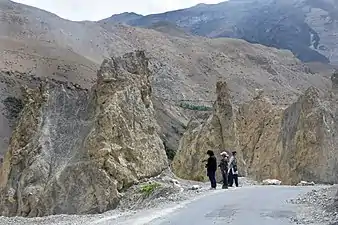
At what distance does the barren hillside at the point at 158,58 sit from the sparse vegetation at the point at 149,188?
82.2 m

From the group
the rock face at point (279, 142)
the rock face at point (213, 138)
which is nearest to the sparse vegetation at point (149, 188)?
the rock face at point (279, 142)

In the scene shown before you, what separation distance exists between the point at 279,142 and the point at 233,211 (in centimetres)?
2323

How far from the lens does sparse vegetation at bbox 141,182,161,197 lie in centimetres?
2250

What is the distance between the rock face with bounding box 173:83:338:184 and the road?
1269cm

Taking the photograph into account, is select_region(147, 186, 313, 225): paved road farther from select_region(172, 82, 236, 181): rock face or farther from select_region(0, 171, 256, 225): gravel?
select_region(172, 82, 236, 181): rock face

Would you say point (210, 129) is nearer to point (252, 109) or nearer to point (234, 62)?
point (252, 109)

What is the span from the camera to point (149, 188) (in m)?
22.8

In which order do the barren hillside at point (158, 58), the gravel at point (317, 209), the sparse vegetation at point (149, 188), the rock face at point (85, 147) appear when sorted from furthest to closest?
the barren hillside at point (158, 58) < the rock face at point (85, 147) < the sparse vegetation at point (149, 188) < the gravel at point (317, 209)

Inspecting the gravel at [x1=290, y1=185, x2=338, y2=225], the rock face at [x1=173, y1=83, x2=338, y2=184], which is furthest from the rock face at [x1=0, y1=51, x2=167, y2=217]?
the rock face at [x1=173, y1=83, x2=338, y2=184]

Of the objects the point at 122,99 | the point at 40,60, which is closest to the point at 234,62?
the point at 40,60

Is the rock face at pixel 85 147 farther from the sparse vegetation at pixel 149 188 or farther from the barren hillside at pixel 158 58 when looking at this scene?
the barren hillside at pixel 158 58

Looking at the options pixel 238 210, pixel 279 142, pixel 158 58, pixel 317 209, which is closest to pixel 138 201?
pixel 238 210

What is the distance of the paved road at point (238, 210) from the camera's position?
15773 mm

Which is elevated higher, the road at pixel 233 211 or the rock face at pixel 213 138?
the road at pixel 233 211
